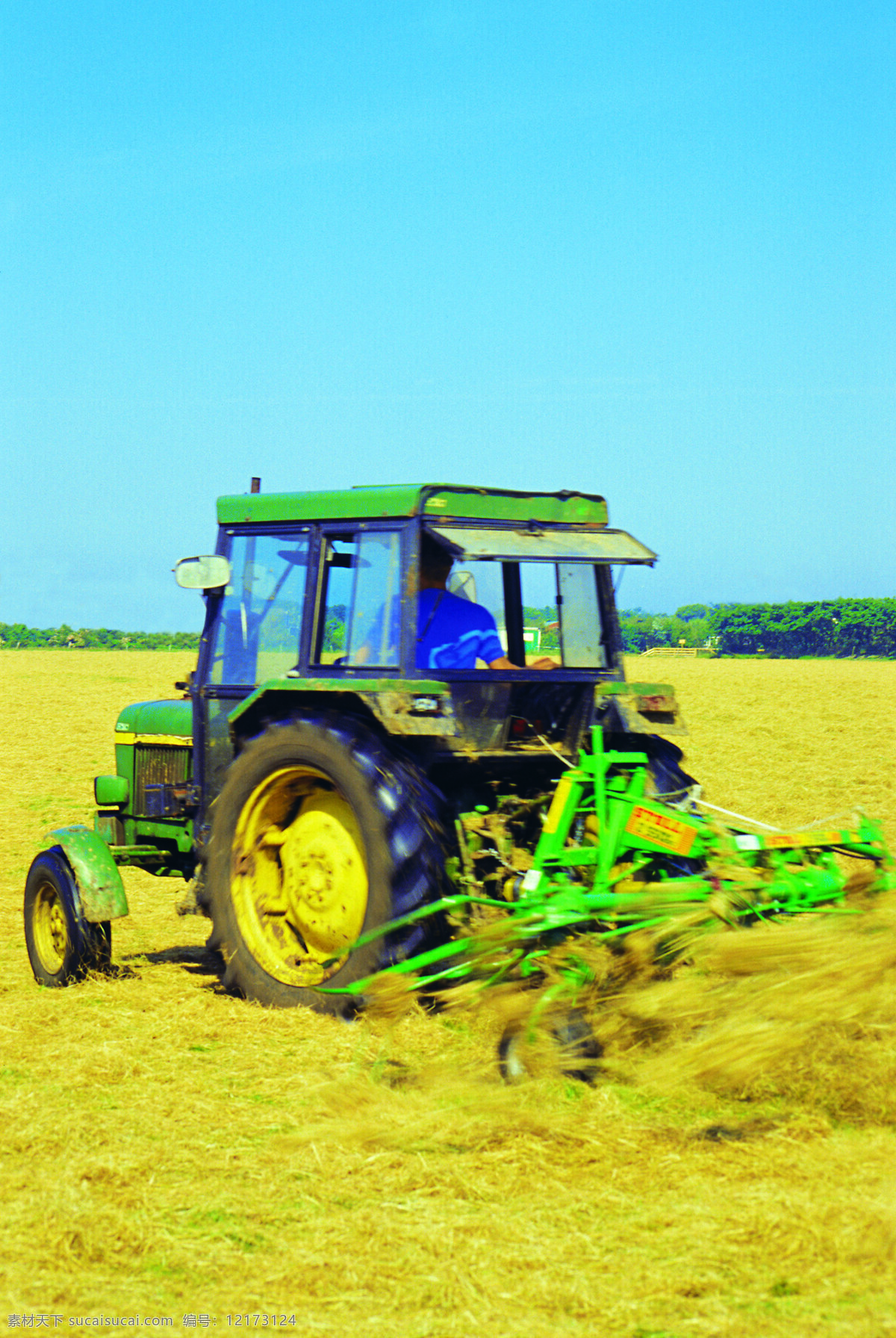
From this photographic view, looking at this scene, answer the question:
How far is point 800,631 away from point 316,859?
83254 millimetres

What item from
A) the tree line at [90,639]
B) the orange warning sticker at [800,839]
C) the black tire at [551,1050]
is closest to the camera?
the black tire at [551,1050]

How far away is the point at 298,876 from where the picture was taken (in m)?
5.68

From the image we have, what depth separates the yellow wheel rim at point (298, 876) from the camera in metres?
5.52

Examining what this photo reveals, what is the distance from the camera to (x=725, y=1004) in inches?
166

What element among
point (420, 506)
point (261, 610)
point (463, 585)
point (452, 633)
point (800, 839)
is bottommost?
point (800, 839)

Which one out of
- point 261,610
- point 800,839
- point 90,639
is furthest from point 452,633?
point 90,639

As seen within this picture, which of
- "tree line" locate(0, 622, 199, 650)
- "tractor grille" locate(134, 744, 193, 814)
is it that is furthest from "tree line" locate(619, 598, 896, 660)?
"tractor grille" locate(134, 744, 193, 814)

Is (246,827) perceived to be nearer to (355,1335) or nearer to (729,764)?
(355,1335)

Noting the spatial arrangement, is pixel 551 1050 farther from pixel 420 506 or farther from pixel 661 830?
pixel 420 506

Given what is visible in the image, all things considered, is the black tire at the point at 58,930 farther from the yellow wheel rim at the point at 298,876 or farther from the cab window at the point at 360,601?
the cab window at the point at 360,601

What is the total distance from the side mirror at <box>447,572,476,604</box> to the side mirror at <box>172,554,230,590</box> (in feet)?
3.61

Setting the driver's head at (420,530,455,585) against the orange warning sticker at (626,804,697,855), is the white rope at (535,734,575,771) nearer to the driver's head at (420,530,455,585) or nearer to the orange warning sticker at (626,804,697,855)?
the orange warning sticker at (626,804,697,855)

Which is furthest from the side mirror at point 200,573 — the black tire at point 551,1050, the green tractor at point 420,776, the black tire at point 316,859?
the black tire at point 551,1050

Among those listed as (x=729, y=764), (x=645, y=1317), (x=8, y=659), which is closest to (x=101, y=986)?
(x=645, y=1317)
